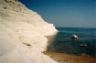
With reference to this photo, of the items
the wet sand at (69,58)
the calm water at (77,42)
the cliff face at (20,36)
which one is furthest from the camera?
the calm water at (77,42)

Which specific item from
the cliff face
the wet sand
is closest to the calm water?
the wet sand

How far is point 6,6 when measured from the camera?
152 inches

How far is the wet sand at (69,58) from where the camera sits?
3.61m

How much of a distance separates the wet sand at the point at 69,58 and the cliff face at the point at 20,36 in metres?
0.21

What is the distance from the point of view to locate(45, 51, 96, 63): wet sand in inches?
142

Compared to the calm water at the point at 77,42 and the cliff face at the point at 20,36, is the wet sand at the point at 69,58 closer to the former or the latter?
the calm water at the point at 77,42

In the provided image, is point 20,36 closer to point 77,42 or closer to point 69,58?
point 69,58

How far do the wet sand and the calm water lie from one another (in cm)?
9

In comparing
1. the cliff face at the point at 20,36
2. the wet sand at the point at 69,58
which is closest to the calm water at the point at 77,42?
the wet sand at the point at 69,58

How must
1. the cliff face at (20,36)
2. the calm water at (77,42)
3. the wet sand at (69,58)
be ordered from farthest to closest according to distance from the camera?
the calm water at (77,42) < the wet sand at (69,58) < the cliff face at (20,36)

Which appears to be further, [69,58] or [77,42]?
A: [77,42]

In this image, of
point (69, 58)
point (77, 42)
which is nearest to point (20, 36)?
point (69, 58)

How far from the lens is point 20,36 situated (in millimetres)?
3408

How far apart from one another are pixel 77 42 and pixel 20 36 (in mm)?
1454
